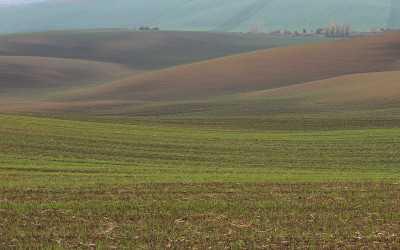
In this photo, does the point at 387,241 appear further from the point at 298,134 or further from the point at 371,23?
the point at 371,23

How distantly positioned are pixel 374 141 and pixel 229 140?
760 cm

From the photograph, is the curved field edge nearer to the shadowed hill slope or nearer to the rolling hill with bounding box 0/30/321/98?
the shadowed hill slope

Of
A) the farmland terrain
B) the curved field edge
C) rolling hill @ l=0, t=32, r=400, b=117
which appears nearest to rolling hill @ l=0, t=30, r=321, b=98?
rolling hill @ l=0, t=32, r=400, b=117

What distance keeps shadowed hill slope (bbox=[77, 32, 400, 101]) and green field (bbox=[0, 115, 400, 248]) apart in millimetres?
35680

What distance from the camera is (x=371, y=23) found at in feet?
627

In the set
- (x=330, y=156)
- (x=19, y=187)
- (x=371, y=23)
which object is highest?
(x=371, y=23)

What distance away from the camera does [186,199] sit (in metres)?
10.8

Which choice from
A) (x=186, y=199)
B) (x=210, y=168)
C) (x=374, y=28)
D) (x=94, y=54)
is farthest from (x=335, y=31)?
(x=186, y=199)

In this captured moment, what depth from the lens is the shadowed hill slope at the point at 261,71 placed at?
59781 millimetres

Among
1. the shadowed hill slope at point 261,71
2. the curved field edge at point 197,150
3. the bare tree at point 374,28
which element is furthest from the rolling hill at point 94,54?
the curved field edge at point 197,150

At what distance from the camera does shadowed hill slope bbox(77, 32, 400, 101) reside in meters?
59.8

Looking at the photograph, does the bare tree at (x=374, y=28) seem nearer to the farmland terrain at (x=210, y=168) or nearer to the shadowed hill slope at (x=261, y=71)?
the shadowed hill slope at (x=261, y=71)

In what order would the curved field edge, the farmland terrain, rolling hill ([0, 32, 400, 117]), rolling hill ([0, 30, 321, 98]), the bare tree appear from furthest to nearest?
the bare tree
rolling hill ([0, 30, 321, 98])
rolling hill ([0, 32, 400, 117])
the curved field edge
the farmland terrain

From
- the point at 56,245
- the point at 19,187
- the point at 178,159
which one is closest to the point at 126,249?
the point at 56,245
